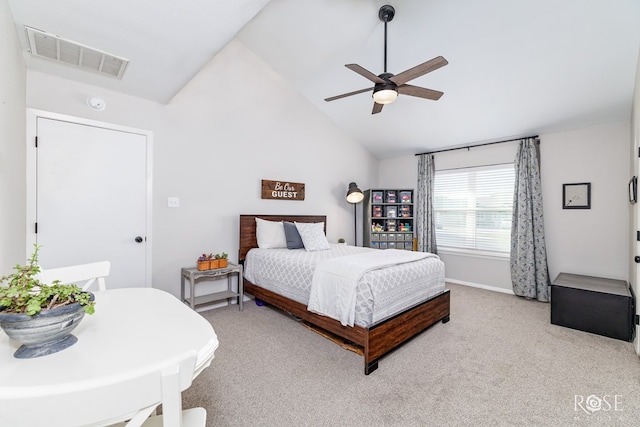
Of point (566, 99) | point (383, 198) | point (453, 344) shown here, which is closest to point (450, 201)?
point (383, 198)

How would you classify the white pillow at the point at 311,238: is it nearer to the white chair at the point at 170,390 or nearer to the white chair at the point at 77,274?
the white chair at the point at 77,274

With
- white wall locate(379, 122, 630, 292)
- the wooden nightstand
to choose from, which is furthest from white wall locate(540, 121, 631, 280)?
the wooden nightstand

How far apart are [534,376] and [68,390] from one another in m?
2.77

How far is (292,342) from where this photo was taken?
2.69m

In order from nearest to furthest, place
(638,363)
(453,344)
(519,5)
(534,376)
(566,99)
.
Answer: (534,376)
(638,363)
(519,5)
(453,344)
(566,99)

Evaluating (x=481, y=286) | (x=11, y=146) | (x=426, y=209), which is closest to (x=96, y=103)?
(x=11, y=146)

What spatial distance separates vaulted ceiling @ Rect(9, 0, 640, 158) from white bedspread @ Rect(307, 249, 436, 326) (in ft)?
6.52

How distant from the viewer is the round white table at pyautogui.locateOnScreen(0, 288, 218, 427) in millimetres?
541

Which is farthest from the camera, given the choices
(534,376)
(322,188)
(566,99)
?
(322,188)

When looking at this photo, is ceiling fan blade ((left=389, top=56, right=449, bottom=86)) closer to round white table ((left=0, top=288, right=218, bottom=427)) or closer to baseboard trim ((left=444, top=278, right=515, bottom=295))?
round white table ((left=0, top=288, right=218, bottom=427))

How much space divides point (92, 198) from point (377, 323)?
9.29 feet

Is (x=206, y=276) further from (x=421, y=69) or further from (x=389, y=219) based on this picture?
(x=389, y=219)

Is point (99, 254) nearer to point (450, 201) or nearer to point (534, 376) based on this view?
point (534, 376)

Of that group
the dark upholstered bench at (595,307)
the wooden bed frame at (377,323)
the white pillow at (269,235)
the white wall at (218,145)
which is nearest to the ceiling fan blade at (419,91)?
the wooden bed frame at (377,323)
